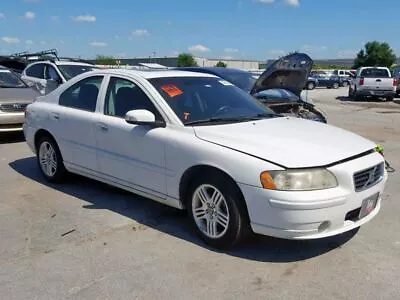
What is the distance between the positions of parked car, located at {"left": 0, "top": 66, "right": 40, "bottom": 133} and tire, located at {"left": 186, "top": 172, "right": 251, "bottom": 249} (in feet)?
20.9

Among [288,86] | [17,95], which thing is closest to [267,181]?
[288,86]

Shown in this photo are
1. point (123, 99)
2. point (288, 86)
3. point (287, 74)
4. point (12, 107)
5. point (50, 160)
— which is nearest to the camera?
point (123, 99)

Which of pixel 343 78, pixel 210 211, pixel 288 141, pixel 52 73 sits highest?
pixel 52 73

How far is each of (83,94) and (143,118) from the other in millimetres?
1542

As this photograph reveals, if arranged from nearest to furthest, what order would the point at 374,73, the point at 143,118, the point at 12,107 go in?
the point at 143,118 → the point at 12,107 → the point at 374,73

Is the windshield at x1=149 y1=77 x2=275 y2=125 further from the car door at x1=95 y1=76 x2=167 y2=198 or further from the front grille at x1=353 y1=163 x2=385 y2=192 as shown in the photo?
the front grille at x1=353 y1=163 x2=385 y2=192

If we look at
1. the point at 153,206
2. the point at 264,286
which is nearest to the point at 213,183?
the point at 264,286

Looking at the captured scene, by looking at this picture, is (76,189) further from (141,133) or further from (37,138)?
(141,133)

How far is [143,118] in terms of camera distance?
452 cm

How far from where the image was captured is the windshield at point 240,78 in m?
10.1

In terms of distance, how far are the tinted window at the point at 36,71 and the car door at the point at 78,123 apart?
343 inches

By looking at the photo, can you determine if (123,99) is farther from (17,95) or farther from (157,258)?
(17,95)

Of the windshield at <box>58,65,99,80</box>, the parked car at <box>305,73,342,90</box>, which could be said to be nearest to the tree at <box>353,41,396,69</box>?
the parked car at <box>305,73,342,90</box>

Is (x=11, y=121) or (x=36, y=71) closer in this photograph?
(x=11, y=121)
